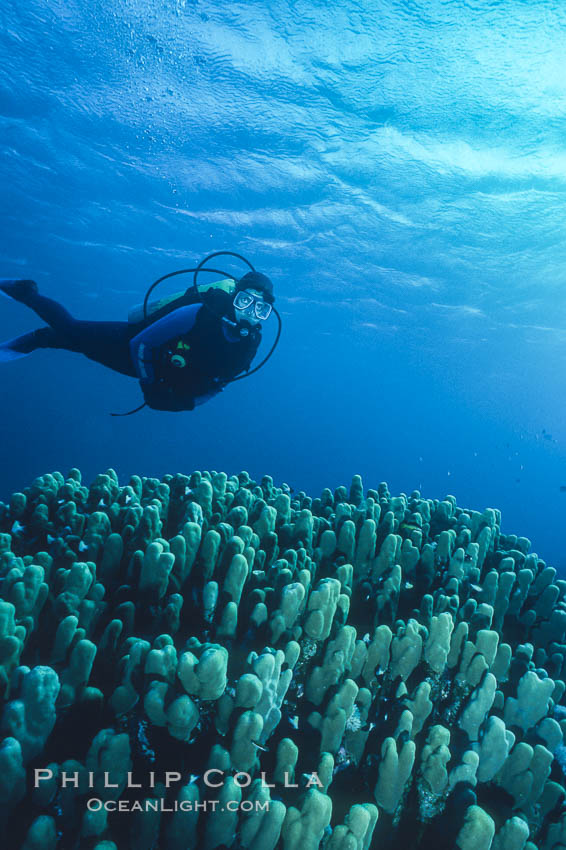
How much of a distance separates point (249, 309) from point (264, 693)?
3.42 metres

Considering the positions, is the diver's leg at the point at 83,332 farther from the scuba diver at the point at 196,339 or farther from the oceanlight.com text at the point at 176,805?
the oceanlight.com text at the point at 176,805

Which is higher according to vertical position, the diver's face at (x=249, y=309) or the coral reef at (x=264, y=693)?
the diver's face at (x=249, y=309)

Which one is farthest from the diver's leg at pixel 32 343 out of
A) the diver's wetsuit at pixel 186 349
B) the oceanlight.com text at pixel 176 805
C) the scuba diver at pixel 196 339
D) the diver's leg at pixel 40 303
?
the oceanlight.com text at pixel 176 805

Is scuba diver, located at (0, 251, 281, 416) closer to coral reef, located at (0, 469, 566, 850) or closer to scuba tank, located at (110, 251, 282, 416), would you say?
scuba tank, located at (110, 251, 282, 416)

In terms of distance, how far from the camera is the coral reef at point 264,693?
5.67ft

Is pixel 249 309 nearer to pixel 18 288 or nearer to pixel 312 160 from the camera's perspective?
pixel 18 288

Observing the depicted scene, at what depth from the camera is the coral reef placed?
173 cm

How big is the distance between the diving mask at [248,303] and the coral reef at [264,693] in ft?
6.63

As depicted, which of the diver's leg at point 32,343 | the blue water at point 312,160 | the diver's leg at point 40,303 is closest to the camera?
the diver's leg at point 40,303

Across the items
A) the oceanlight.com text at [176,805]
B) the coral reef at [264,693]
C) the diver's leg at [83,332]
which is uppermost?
the diver's leg at [83,332]

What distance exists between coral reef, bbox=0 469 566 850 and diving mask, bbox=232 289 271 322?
202cm

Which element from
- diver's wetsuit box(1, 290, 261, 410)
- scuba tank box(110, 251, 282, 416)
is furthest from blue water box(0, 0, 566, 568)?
diver's wetsuit box(1, 290, 261, 410)

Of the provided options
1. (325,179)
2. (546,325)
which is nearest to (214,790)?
(325,179)

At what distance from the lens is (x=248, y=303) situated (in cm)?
434
